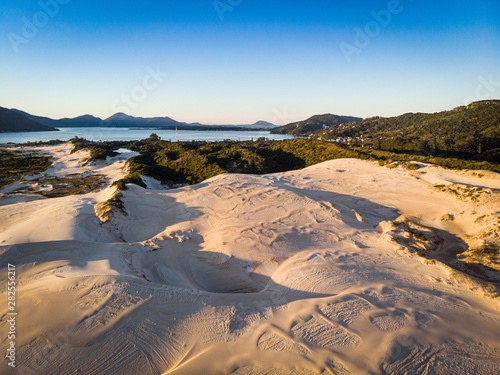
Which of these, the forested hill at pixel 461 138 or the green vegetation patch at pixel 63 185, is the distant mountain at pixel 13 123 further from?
the forested hill at pixel 461 138

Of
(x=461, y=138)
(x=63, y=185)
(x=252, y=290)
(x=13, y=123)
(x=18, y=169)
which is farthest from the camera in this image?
(x=13, y=123)

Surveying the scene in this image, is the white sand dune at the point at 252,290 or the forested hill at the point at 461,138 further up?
the forested hill at the point at 461,138

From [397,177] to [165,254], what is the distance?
21.4 meters

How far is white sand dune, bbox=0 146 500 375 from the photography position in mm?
4543

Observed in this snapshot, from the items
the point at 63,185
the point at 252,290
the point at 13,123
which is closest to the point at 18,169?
the point at 63,185

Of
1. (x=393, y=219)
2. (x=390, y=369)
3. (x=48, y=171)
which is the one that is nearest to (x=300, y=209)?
(x=393, y=219)

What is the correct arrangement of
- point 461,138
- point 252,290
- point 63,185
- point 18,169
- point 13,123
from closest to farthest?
point 252,290 < point 63,185 < point 18,169 < point 461,138 < point 13,123

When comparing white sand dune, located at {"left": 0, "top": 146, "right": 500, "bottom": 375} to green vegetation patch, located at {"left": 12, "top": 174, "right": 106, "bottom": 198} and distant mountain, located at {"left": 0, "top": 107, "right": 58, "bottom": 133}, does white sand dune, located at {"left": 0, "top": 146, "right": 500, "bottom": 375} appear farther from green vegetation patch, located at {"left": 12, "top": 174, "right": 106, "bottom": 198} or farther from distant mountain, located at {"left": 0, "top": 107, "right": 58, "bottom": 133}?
distant mountain, located at {"left": 0, "top": 107, "right": 58, "bottom": 133}

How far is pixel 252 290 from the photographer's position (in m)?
8.00

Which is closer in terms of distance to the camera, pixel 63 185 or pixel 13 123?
pixel 63 185

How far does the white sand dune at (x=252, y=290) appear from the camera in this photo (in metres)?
4.54

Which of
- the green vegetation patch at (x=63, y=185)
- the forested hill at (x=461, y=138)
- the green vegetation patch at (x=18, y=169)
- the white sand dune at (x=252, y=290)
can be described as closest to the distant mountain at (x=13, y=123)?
the green vegetation patch at (x=18, y=169)

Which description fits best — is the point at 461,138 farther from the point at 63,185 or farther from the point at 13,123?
the point at 13,123

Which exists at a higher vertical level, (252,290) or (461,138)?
(461,138)
